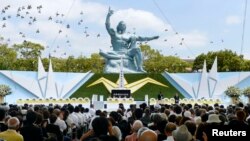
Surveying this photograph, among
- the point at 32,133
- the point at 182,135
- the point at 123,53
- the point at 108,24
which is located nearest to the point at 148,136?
the point at 182,135

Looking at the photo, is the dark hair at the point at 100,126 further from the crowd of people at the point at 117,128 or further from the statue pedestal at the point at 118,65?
the statue pedestal at the point at 118,65

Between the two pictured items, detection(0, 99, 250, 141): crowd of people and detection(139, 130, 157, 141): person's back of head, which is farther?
detection(0, 99, 250, 141): crowd of people

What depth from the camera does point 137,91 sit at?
4919 centimetres

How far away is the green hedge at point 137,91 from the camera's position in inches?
1896

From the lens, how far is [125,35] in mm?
52406

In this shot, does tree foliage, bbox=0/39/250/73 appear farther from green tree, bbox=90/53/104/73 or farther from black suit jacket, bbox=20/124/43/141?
black suit jacket, bbox=20/124/43/141

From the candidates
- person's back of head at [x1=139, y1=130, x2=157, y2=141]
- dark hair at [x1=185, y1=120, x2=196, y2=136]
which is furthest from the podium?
person's back of head at [x1=139, y1=130, x2=157, y2=141]

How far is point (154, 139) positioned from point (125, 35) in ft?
153

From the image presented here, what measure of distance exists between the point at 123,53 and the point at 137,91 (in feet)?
17.3

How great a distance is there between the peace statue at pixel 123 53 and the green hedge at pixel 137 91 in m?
2.34

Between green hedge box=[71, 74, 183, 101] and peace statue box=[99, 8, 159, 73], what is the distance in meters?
2.34

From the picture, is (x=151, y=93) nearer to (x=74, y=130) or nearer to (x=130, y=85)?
(x=130, y=85)

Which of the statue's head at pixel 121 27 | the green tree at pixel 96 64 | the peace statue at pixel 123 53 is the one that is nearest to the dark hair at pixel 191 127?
the peace statue at pixel 123 53

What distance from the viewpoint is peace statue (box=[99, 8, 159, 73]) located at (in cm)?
5184
